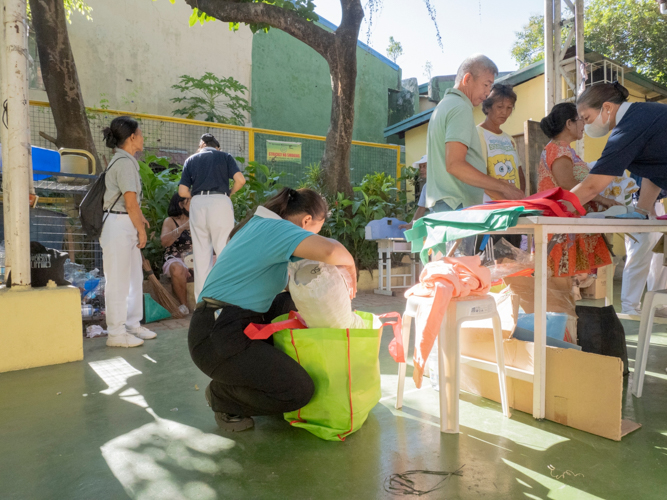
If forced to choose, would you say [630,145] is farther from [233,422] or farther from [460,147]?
[233,422]

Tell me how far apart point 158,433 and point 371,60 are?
14383mm

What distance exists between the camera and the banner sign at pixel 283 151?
27.8 feet

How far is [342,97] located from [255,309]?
522 cm

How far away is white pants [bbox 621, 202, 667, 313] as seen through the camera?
4410mm

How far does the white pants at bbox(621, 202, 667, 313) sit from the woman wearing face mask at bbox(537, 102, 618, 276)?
67.0 inches

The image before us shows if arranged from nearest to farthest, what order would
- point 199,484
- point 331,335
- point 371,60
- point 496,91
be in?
point 199,484, point 331,335, point 496,91, point 371,60

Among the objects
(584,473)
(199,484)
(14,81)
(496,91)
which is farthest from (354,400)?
(14,81)

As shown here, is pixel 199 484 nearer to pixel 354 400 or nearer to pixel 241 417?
pixel 241 417

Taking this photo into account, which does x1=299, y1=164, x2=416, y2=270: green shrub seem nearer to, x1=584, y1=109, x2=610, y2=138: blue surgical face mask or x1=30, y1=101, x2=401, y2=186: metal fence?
x1=30, y1=101, x2=401, y2=186: metal fence

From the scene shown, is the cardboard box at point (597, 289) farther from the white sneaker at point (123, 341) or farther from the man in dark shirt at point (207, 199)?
the white sneaker at point (123, 341)

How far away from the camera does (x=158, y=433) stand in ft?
7.00

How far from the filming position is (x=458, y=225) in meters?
2.09

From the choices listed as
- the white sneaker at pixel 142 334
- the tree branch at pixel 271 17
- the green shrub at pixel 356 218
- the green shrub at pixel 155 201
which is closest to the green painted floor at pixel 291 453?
the white sneaker at pixel 142 334

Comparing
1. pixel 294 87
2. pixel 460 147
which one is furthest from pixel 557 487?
pixel 294 87
